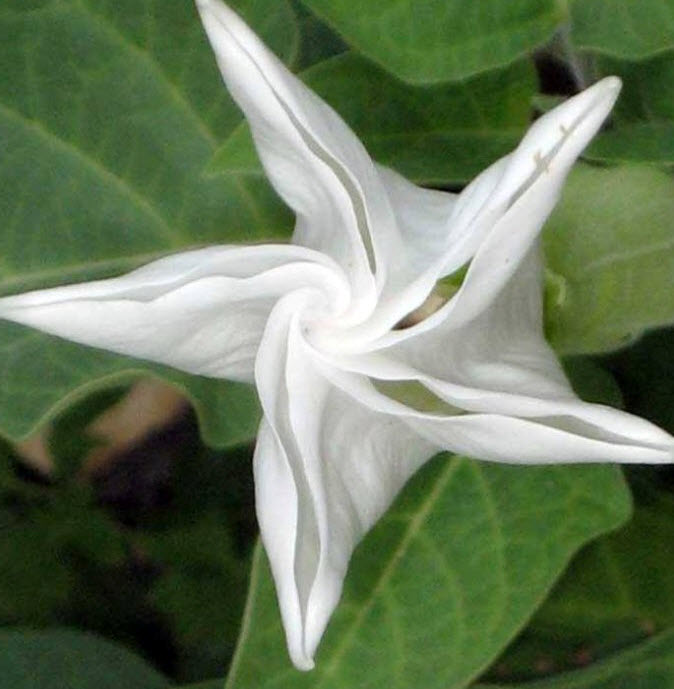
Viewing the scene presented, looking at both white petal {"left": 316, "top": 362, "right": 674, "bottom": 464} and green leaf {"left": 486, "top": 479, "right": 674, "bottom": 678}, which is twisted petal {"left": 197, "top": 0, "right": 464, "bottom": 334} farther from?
green leaf {"left": 486, "top": 479, "right": 674, "bottom": 678}

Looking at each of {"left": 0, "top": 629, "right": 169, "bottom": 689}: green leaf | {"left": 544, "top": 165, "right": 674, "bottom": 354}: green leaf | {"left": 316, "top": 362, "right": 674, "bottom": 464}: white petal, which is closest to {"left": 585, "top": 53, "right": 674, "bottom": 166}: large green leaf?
{"left": 544, "top": 165, "right": 674, "bottom": 354}: green leaf

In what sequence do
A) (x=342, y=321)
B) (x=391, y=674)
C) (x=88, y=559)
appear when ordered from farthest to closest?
(x=88, y=559)
(x=391, y=674)
(x=342, y=321)

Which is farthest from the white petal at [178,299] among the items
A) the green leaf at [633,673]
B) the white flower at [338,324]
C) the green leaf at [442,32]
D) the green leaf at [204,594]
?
the green leaf at [204,594]

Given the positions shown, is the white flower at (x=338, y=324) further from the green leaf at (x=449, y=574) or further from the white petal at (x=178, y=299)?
the green leaf at (x=449, y=574)

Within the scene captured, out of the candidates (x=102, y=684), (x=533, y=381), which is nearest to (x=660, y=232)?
(x=533, y=381)

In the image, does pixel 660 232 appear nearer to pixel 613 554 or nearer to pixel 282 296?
pixel 282 296

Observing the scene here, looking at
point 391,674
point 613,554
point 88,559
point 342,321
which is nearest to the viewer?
point 342,321

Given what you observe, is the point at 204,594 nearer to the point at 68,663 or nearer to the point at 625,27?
the point at 68,663
